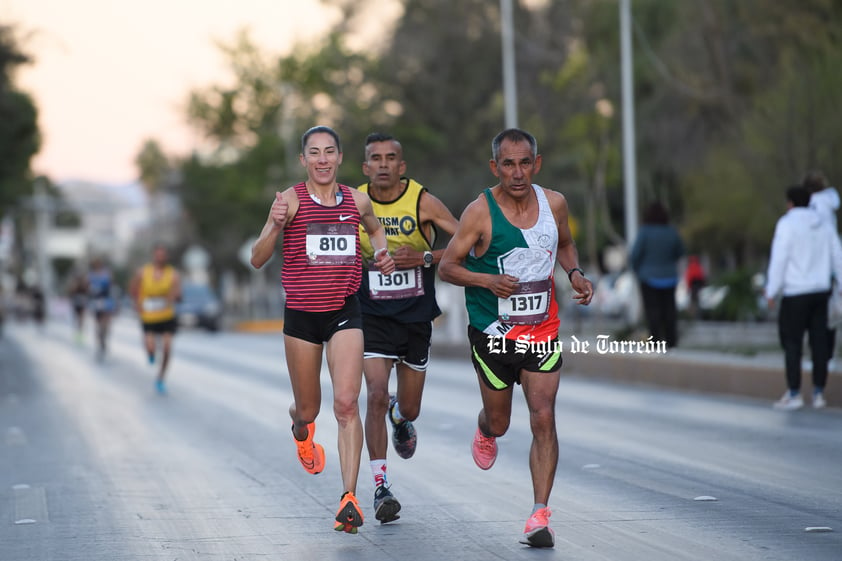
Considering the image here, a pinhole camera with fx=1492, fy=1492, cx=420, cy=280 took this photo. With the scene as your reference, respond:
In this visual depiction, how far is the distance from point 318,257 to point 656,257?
10.9 m

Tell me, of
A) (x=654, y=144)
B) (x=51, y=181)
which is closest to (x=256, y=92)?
(x=51, y=181)

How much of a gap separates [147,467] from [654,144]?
3915 centimetres

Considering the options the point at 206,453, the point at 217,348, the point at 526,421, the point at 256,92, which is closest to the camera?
the point at 206,453

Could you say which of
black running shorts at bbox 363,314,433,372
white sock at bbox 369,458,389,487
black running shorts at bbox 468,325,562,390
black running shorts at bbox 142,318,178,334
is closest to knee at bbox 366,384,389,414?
black running shorts at bbox 363,314,433,372

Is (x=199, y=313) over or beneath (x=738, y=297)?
beneath

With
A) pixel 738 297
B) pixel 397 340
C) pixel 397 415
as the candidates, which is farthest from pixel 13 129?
pixel 397 340

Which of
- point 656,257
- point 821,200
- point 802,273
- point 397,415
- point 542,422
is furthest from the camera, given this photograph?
point 656,257

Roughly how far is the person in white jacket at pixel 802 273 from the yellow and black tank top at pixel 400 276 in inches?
211

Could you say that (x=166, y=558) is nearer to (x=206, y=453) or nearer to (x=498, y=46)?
(x=206, y=453)

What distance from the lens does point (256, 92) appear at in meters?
53.5

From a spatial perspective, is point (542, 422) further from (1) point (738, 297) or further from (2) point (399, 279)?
(1) point (738, 297)

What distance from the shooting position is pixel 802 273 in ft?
42.5

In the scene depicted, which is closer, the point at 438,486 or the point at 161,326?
the point at 438,486

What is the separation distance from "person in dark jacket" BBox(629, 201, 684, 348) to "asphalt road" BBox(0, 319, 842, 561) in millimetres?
2108
